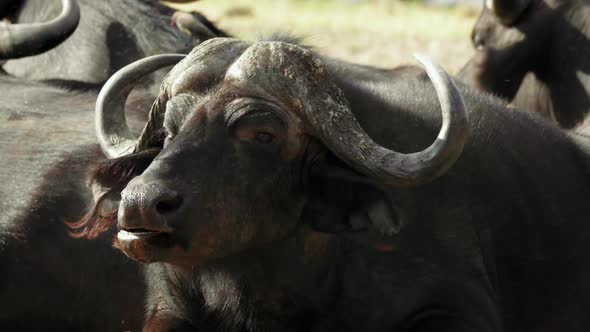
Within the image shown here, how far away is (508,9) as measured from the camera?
10.1 m

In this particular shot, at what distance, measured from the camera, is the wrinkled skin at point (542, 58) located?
10.1 meters

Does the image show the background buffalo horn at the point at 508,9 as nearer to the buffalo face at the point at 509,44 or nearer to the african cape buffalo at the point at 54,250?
the buffalo face at the point at 509,44

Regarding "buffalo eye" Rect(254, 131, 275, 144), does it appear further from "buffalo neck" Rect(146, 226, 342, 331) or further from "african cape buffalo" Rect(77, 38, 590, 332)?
"buffalo neck" Rect(146, 226, 342, 331)

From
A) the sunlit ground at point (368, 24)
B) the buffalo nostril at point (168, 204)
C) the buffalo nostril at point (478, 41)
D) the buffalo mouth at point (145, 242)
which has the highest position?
the buffalo nostril at point (168, 204)

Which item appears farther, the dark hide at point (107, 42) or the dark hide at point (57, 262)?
the dark hide at point (107, 42)

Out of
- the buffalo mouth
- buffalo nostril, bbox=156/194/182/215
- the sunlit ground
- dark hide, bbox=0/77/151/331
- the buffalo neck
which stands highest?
buffalo nostril, bbox=156/194/182/215

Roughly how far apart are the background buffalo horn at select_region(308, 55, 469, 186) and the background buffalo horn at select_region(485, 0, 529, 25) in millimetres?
4765

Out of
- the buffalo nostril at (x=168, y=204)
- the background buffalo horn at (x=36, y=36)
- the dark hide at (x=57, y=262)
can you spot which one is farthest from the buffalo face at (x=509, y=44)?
the buffalo nostril at (x=168, y=204)

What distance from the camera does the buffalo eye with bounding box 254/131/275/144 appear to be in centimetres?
551

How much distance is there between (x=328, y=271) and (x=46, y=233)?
1.94 metres

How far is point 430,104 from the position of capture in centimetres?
644

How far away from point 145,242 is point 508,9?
565 centimetres

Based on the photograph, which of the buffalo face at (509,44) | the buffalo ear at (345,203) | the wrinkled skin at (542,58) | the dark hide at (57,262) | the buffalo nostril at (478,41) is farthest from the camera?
the buffalo nostril at (478,41)

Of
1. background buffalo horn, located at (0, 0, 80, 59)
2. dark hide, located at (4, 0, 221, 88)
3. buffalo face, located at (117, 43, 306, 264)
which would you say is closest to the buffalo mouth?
buffalo face, located at (117, 43, 306, 264)
